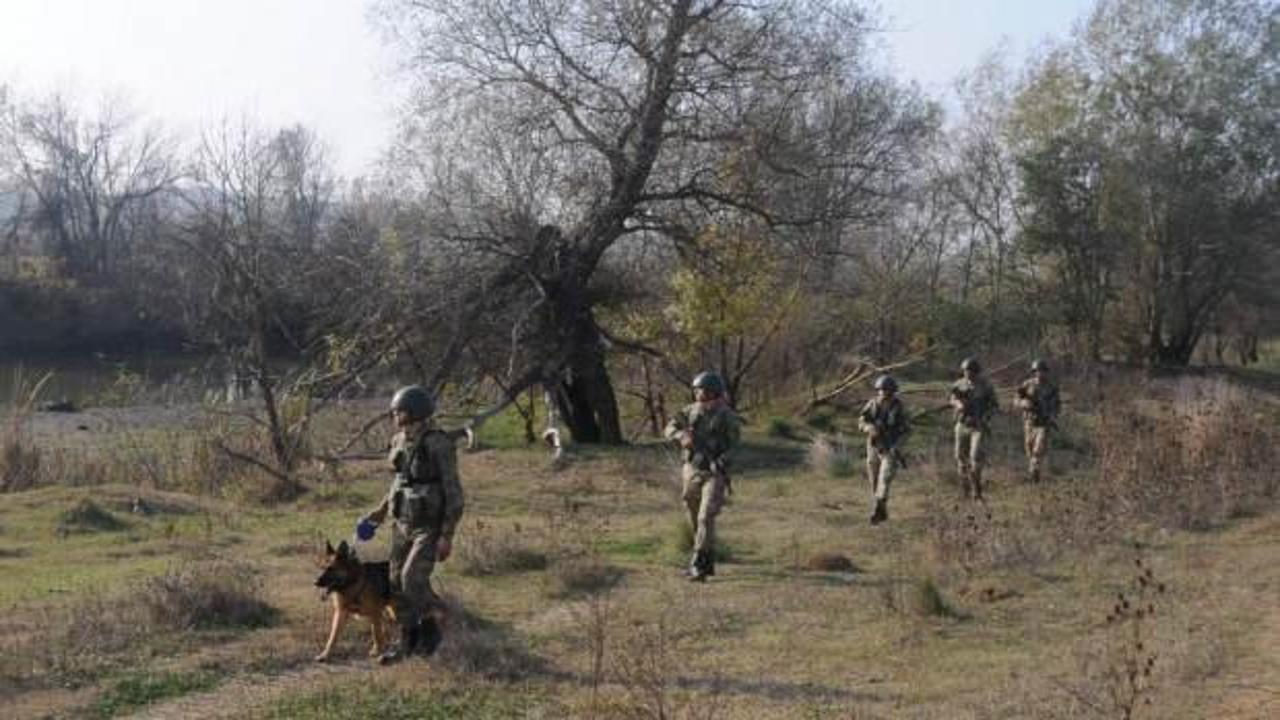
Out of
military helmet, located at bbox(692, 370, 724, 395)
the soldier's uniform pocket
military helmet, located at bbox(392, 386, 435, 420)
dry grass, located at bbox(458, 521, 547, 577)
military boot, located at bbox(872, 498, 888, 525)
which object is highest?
military helmet, located at bbox(692, 370, 724, 395)

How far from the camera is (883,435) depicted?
14.2m

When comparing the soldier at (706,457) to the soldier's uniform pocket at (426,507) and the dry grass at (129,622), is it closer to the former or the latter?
the soldier's uniform pocket at (426,507)

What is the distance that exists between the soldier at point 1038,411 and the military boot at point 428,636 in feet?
35.1

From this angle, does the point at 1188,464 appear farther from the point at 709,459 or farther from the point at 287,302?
the point at 287,302

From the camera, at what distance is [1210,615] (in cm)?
951

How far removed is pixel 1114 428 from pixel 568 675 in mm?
9948

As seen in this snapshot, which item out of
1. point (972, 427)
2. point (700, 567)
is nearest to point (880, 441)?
point (972, 427)

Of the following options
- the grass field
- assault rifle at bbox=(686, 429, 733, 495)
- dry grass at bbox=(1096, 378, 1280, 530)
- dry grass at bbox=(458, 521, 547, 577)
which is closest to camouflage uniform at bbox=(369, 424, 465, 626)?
the grass field

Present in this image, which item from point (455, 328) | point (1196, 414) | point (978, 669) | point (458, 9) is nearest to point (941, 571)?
point (978, 669)

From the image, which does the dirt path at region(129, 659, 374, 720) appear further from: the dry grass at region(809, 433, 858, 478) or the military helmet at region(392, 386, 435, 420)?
the dry grass at region(809, 433, 858, 478)

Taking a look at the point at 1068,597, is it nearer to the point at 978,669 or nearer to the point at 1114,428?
the point at 978,669

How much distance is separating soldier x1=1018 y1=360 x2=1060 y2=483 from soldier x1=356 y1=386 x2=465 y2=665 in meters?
A: 10.7

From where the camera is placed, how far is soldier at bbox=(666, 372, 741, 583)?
36.7ft

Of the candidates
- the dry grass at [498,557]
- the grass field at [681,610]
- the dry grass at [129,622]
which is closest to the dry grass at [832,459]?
the grass field at [681,610]
